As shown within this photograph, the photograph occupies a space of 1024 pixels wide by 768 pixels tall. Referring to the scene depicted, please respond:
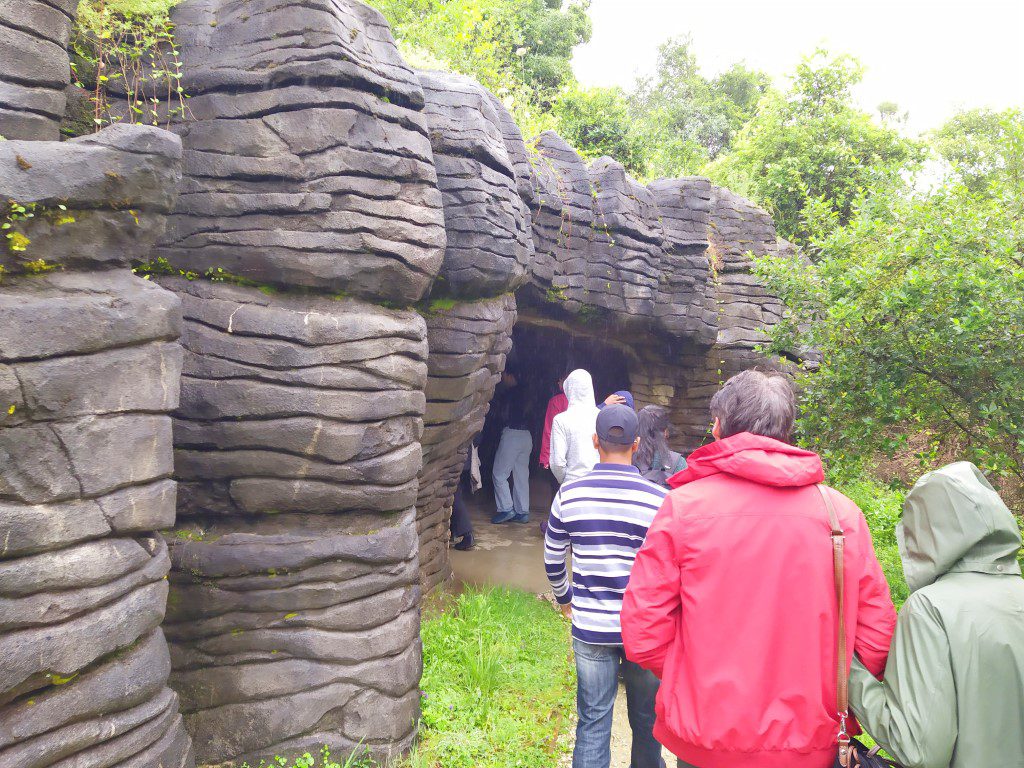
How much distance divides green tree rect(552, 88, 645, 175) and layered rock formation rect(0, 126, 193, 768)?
12.5 meters

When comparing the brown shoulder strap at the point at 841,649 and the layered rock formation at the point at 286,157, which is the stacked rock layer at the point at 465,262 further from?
the brown shoulder strap at the point at 841,649

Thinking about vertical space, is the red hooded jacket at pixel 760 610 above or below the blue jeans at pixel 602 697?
above

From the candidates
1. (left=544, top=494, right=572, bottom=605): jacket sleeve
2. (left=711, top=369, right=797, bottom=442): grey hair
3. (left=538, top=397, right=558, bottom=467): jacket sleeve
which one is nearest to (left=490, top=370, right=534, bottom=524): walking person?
(left=538, top=397, right=558, bottom=467): jacket sleeve

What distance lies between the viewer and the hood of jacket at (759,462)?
2.23m

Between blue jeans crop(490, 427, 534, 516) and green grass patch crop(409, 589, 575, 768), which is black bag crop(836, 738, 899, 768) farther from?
blue jeans crop(490, 427, 534, 516)

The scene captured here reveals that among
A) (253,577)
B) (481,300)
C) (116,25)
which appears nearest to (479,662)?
(253,577)

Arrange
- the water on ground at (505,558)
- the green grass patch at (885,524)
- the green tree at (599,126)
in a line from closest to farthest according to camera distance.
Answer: the green grass patch at (885,524) → the water on ground at (505,558) → the green tree at (599,126)

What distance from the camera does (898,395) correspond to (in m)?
6.39

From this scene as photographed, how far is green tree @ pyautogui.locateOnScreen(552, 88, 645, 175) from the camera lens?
14727mm

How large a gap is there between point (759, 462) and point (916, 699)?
77cm

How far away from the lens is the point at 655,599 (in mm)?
2330

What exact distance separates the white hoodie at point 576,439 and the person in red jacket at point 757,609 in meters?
3.39

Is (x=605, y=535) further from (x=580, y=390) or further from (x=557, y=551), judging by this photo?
(x=580, y=390)

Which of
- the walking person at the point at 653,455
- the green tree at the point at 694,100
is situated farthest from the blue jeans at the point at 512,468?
the green tree at the point at 694,100
